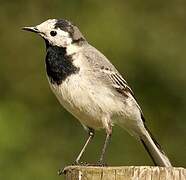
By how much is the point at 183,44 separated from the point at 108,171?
6962 mm

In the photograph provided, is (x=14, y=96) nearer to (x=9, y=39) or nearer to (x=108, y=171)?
(x=9, y=39)

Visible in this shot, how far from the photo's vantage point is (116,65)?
41.5 ft

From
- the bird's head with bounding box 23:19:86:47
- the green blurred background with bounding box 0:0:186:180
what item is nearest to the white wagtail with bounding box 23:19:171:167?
the bird's head with bounding box 23:19:86:47

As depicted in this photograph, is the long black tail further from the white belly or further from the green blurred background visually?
the green blurred background

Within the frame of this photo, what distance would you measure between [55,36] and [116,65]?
4.49 meters

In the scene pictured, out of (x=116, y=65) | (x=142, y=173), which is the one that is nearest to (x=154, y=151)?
(x=142, y=173)

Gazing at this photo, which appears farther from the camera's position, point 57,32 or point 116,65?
point 116,65

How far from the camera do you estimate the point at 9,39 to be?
12.9m

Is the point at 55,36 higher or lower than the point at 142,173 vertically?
higher

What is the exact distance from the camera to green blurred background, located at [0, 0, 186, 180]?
1209cm

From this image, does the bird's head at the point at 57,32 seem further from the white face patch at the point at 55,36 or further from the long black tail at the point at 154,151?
the long black tail at the point at 154,151

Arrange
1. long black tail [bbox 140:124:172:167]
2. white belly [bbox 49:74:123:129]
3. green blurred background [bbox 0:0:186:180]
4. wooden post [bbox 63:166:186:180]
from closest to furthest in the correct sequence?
wooden post [bbox 63:166:186:180] < white belly [bbox 49:74:123:129] < long black tail [bbox 140:124:172:167] < green blurred background [bbox 0:0:186:180]

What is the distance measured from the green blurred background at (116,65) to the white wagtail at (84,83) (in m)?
3.48

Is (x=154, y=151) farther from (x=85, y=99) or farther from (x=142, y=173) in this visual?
(x=142, y=173)
